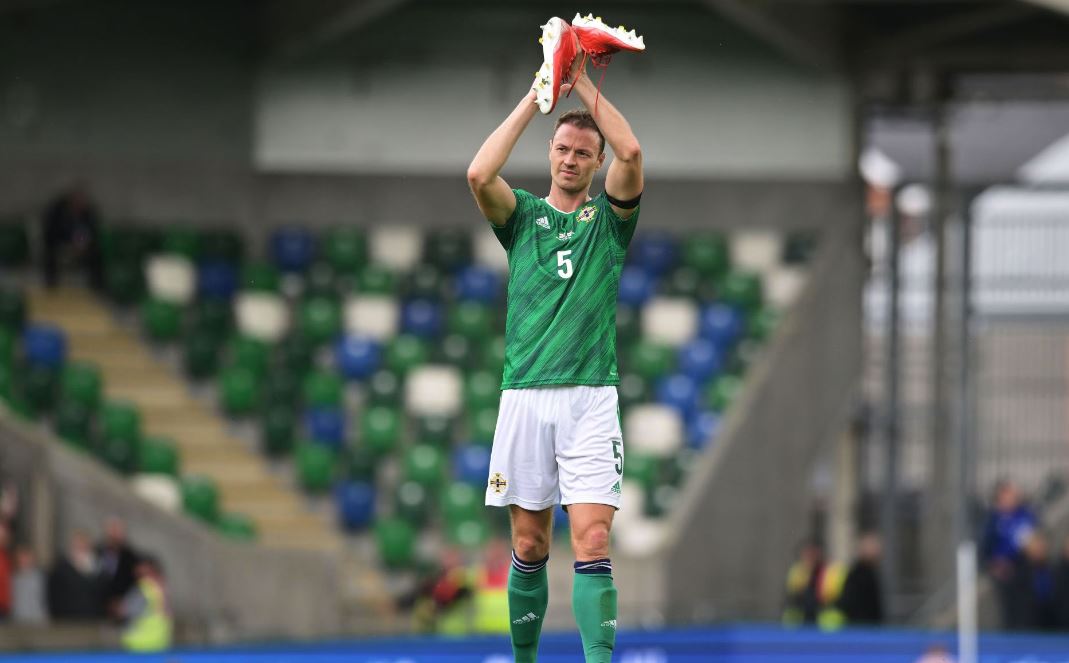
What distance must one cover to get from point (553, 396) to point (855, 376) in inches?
582

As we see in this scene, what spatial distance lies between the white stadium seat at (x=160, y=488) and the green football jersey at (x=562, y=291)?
36.2 feet

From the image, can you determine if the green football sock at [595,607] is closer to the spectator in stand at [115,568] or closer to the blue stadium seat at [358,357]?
the spectator in stand at [115,568]

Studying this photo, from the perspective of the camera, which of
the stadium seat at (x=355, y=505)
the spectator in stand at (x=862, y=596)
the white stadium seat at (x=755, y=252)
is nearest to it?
the spectator in stand at (x=862, y=596)

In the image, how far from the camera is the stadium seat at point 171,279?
18.8 meters

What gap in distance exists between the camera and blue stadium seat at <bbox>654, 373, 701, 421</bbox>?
18281mm

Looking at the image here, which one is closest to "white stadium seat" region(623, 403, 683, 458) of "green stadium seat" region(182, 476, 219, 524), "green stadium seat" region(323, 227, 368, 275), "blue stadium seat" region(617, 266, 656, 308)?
"blue stadium seat" region(617, 266, 656, 308)

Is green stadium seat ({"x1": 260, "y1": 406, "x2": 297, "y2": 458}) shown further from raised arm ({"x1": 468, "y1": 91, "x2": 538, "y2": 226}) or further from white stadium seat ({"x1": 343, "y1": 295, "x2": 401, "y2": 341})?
raised arm ({"x1": 468, "y1": 91, "x2": 538, "y2": 226})

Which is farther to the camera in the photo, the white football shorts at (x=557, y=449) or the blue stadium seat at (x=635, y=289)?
the blue stadium seat at (x=635, y=289)

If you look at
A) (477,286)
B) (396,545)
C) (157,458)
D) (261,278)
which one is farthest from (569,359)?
(261,278)

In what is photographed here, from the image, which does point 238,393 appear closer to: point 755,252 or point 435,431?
point 435,431

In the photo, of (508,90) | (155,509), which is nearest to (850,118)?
(508,90)

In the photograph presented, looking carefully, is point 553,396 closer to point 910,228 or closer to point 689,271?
point 689,271

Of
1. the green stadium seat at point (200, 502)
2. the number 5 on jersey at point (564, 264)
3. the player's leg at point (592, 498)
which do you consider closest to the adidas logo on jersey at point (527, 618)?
the player's leg at point (592, 498)

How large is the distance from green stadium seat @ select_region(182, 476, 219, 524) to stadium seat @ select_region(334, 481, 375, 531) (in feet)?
3.93
